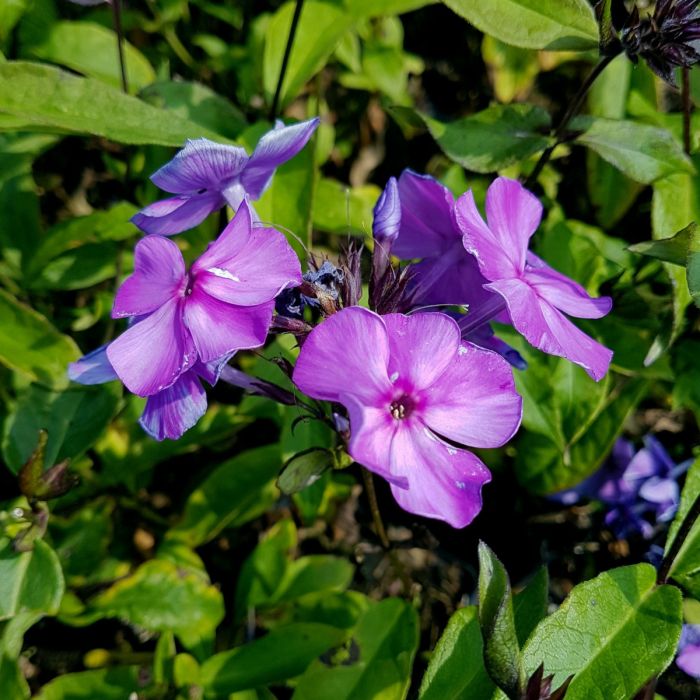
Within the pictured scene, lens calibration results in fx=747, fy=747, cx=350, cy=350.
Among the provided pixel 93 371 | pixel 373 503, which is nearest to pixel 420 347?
pixel 373 503

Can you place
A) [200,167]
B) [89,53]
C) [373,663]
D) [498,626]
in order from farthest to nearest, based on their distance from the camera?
[89,53]
[373,663]
[200,167]
[498,626]

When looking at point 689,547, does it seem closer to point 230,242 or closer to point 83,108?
point 230,242

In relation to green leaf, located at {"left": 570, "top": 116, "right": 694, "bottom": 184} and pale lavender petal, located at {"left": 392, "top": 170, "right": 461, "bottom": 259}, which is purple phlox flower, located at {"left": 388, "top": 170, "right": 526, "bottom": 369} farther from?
green leaf, located at {"left": 570, "top": 116, "right": 694, "bottom": 184}

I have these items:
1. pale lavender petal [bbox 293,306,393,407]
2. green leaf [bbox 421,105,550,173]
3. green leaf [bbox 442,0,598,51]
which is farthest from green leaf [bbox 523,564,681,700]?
green leaf [bbox 442,0,598,51]

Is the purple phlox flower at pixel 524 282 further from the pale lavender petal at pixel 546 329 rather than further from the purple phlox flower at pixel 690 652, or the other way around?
the purple phlox flower at pixel 690 652

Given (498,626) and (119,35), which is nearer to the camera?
(498,626)

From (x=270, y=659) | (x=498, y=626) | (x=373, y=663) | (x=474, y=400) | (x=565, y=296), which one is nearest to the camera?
(x=498, y=626)

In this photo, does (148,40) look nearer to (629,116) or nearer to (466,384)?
→ (629,116)
